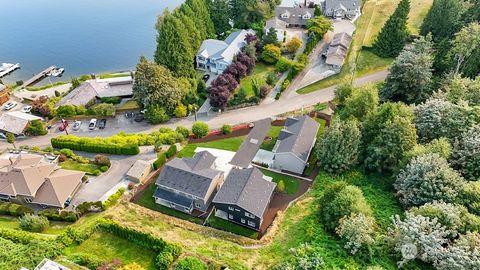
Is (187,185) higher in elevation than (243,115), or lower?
higher

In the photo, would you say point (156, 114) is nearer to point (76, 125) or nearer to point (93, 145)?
point (93, 145)

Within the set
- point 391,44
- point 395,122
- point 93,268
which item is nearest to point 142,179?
point 93,268

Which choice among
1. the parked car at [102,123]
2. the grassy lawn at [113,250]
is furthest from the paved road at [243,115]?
the grassy lawn at [113,250]

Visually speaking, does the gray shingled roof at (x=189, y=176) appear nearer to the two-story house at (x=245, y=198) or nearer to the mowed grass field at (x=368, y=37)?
the two-story house at (x=245, y=198)

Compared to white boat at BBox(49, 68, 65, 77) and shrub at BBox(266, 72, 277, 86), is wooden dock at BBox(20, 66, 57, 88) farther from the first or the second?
shrub at BBox(266, 72, 277, 86)

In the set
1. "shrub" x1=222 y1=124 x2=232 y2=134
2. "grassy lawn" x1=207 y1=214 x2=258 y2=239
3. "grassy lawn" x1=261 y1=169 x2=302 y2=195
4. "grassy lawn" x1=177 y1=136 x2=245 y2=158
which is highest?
"shrub" x1=222 y1=124 x2=232 y2=134

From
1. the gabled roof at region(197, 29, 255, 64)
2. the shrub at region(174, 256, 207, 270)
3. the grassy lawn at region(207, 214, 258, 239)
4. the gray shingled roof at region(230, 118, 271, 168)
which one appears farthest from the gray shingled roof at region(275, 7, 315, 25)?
the shrub at region(174, 256, 207, 270)

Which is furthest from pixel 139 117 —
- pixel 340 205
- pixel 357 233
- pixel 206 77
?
pixel 357 233
